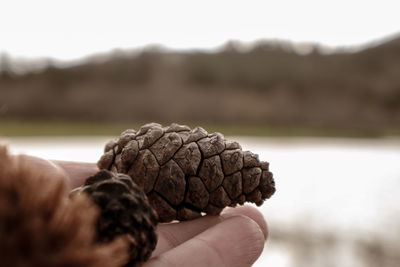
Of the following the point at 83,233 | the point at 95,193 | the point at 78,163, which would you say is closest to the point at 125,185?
the point at 95,193

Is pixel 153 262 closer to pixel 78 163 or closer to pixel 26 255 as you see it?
pixel 26 255

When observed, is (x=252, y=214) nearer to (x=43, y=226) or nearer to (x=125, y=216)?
(x=125, y=216)

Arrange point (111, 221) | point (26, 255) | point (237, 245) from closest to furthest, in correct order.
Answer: point (26, 255), point (111, 221), point (237, 245)

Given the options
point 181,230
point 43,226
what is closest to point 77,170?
point 181,230

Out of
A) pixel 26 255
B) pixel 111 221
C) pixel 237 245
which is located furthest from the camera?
pixel 237 245

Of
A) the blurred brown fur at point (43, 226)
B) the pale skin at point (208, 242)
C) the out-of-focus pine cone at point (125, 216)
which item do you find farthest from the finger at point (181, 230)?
the blurred brown fur at point (43, 226)

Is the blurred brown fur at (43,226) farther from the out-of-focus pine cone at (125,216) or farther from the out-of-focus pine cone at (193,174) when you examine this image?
the out-of-focus pine cone at (193,174)
